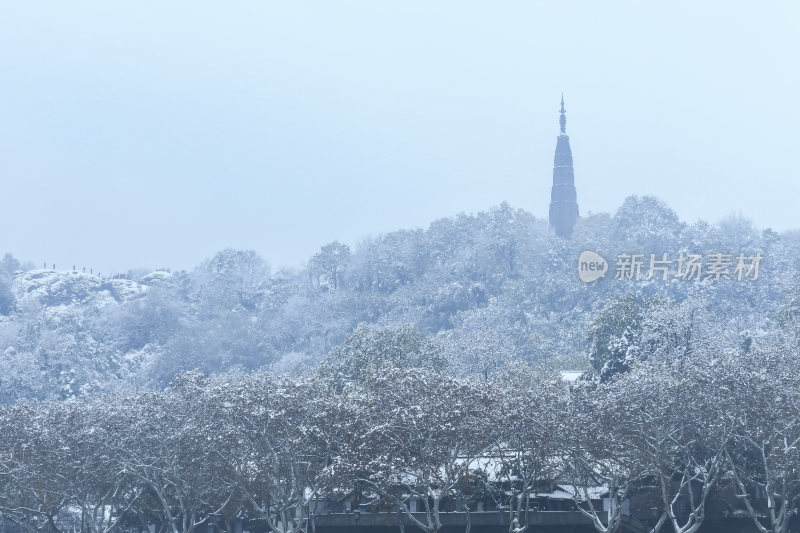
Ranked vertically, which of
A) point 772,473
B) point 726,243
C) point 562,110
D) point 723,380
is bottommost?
point 772,473

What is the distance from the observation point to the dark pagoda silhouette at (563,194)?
132750mm

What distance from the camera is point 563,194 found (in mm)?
134125

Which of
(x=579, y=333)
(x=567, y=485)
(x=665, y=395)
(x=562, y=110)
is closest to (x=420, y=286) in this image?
(x=579, y=333)

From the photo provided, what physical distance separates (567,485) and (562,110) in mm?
96274

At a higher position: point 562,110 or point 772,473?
point 562,110

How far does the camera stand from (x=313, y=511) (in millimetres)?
49219

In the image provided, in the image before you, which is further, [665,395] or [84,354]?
[84,354]

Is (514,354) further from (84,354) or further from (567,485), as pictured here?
(84,354)

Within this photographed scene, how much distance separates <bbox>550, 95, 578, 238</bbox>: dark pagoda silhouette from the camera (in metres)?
133

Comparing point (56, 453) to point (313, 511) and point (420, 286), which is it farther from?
point (420, 286)

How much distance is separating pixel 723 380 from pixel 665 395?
215 centimetres

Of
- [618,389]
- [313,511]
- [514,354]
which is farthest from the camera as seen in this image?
[514,354]

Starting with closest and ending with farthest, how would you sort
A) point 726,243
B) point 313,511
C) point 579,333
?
1. point 313,511
2. point 579,333
3. point 726,243

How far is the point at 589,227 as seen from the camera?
11869 centimetres
